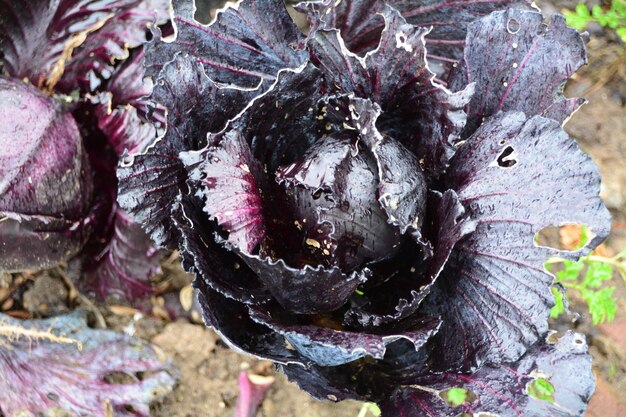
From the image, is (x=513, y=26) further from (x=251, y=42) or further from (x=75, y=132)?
(x=75, y=132)

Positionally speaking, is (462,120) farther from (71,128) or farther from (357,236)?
(71,128)

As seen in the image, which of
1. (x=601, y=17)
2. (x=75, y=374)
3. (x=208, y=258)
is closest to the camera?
(x=208, y=258)

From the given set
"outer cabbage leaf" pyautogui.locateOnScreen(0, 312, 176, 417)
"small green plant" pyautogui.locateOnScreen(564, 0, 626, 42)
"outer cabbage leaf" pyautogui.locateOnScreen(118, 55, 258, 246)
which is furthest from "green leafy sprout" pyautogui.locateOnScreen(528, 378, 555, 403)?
"small green plant" pyautogui.locateOnScreen(564, 0, 626, 42)

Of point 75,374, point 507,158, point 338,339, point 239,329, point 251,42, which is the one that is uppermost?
point 251,42

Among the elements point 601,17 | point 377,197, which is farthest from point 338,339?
point 601,17

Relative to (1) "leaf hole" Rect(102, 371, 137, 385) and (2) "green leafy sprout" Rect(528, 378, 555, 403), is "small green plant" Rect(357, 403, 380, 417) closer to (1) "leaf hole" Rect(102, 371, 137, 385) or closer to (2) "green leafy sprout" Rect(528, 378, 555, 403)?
(2) "green leafy sprout" Rect(528, 378, 555, 403)

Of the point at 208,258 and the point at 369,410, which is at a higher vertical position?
the point at 208,258

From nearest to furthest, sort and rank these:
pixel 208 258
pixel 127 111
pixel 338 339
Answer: pixel 338 339 < pixel 208 258 < pixel 127 111
